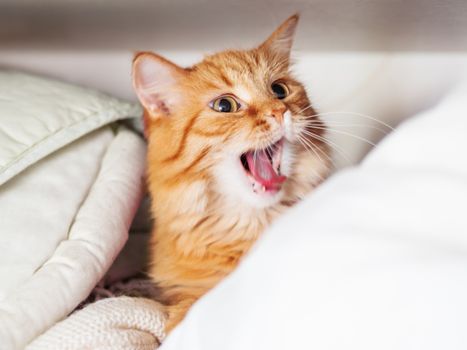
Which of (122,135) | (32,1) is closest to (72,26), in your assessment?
(32,1)

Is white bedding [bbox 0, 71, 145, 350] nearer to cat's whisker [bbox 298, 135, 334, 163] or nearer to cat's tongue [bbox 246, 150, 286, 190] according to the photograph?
cat's tongue [bbox 246, 150, 286, 190]

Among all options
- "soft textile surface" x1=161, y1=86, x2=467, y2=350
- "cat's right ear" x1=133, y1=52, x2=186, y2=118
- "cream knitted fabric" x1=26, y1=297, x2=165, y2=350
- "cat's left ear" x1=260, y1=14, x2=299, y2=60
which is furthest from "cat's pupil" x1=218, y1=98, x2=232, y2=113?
"soft textile surface" x1=161, y1=86, x2=467, y2=350

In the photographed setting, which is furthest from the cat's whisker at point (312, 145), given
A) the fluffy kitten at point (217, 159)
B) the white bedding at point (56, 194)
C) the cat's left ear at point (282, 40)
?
the white bedding at point (56, 194)

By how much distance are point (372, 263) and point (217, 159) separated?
69cm

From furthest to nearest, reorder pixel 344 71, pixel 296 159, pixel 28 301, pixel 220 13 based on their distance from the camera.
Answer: pixel 344 71
pixel 220 13
pixel 296 159
pixel 28 301

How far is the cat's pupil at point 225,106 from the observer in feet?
4.23

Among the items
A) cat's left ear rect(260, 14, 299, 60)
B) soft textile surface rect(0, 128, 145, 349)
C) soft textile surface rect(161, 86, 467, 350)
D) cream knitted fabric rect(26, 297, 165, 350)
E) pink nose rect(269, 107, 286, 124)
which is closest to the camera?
soft textile surface rect(161, 86, 467, 350)

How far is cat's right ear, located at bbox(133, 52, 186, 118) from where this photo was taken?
1260 millimetres

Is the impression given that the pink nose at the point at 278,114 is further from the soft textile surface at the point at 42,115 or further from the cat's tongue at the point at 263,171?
the soft textile surface at the point at 42,115

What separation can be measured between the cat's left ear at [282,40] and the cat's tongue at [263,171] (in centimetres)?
32

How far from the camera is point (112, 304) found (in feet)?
3.60

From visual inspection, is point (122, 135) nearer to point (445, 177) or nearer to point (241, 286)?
point (241, 286)

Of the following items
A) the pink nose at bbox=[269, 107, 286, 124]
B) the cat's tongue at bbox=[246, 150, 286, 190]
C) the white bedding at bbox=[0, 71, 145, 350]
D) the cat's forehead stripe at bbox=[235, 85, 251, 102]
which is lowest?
the white bedding at bbox=[0, 71, 145, 350]

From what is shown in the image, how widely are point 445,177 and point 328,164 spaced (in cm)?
75
